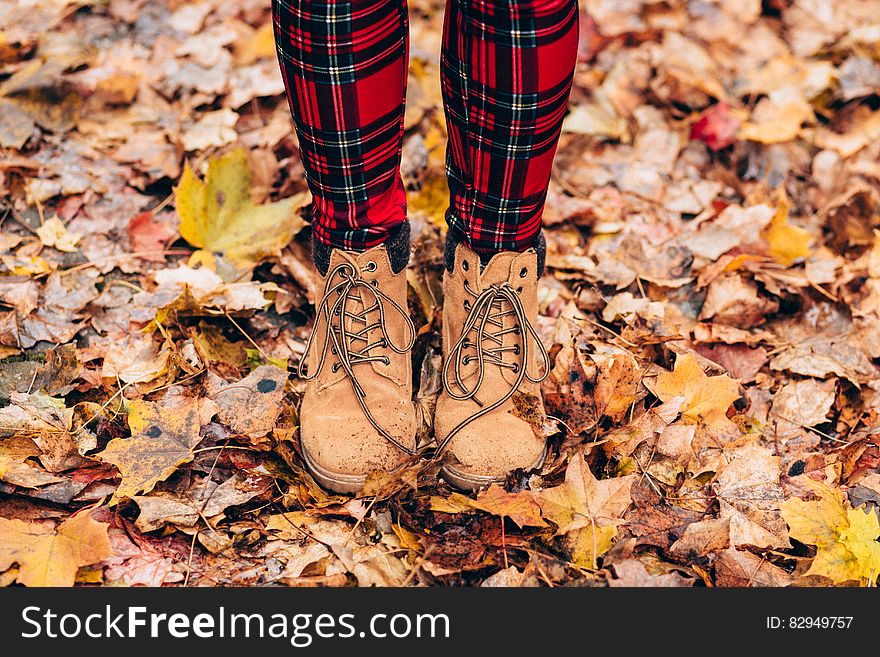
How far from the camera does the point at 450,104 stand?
1.10 m

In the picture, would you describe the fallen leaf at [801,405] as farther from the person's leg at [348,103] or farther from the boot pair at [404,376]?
the person's leg at [348,103]

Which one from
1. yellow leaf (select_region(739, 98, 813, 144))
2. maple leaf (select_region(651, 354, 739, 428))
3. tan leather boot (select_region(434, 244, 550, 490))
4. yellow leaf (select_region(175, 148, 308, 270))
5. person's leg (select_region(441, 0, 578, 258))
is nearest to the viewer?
person's leg (select_region(441, 0, 578, 258))

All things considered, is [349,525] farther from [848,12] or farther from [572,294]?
[848,12]

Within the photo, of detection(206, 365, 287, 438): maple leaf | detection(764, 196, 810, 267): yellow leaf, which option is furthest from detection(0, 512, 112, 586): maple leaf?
detection(764, 196, 810, 267): yellow leaf

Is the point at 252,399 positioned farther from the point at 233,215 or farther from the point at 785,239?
the point at 785,239

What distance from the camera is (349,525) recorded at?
1.19 meters

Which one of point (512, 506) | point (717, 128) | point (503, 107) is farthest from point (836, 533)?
point (717, 128)

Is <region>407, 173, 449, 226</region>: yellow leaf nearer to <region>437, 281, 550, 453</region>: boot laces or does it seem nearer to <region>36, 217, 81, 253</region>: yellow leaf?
<region>437, 281, 550, 453</region>: boot laces

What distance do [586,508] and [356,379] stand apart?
1.31 feet

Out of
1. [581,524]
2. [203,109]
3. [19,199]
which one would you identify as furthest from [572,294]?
[19,199]

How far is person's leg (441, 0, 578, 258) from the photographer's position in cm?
97

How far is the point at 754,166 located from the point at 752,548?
1128mm

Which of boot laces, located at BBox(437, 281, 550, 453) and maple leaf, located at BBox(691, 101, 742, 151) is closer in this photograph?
boot laces, located at BBox(437, 281, 550, 453)

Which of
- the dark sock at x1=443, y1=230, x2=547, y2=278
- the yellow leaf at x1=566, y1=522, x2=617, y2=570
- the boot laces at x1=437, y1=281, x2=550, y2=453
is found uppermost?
the dark sock at x1=443, y1=230, x2=547, y2=278
